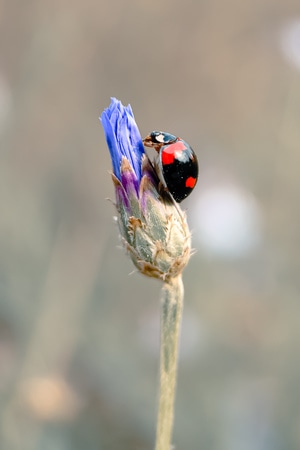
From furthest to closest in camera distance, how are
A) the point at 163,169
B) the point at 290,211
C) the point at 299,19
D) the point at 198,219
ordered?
the point at 290,211
the point at 299,19
the point at 198,219
the point at 163,169

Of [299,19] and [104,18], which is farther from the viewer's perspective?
[104,18]

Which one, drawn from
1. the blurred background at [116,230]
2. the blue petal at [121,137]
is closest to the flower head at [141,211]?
the blue petal at [121,137]

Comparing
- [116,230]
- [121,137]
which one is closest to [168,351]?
[121,137]

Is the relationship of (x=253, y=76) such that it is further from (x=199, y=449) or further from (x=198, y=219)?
(x=199, y=449)

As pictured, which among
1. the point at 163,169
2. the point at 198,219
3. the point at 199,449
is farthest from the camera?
the point at 198,219

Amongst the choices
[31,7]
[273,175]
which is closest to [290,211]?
[273,175]

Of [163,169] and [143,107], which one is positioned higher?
[143,107]

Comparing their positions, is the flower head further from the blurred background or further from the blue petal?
the blurred background
